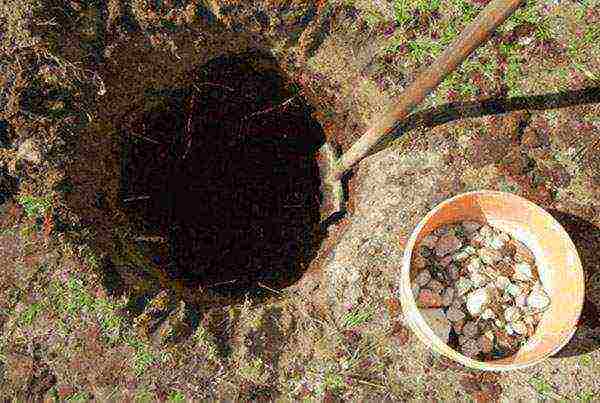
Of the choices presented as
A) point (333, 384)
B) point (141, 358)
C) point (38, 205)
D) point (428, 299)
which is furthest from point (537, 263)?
point (38, 205)

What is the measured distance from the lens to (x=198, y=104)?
2746 millimetres

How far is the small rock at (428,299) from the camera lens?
216 cm

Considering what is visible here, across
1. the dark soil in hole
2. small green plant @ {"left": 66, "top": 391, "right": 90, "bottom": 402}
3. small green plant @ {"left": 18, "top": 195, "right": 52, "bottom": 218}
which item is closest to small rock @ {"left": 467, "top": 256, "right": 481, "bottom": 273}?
the dark soil in hole

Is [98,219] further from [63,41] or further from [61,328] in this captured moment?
[63,41]

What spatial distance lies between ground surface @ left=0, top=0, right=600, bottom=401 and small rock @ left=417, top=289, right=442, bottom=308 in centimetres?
16

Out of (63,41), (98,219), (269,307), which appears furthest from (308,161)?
(63,41)

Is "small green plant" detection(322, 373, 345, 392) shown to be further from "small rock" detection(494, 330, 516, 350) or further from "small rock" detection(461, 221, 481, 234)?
"small rock" detection(461, 221, 481, 234)

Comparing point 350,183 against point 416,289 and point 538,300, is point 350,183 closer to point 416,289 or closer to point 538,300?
point 416,289

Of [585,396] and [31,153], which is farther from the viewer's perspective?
[585,396]

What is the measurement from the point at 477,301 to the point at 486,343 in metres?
0.19

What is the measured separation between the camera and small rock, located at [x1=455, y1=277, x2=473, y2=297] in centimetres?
224

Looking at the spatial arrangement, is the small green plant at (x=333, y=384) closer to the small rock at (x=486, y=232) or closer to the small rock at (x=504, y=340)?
the small rock at (x=504, y=340)

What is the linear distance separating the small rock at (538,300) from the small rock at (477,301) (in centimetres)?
22

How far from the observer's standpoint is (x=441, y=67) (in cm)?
166
